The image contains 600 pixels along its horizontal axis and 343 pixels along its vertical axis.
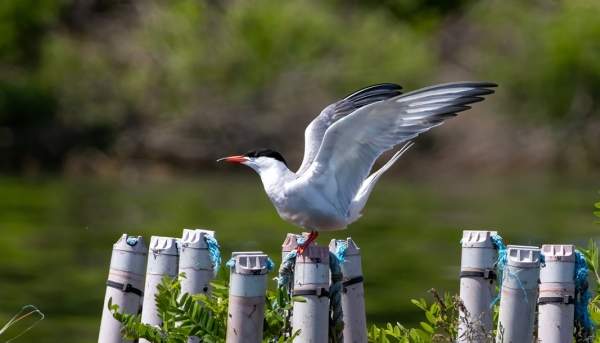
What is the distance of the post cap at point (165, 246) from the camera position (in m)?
4.36

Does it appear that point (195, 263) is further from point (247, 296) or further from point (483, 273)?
point (483, 273)

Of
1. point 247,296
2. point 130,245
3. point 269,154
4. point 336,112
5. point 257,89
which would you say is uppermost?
point 257,89

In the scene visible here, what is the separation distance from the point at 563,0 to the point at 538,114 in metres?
3.62

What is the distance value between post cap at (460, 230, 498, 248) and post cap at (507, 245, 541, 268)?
234 millimetres

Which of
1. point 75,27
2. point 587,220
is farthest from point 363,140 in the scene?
point 75,27

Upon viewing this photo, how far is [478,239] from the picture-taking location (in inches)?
169

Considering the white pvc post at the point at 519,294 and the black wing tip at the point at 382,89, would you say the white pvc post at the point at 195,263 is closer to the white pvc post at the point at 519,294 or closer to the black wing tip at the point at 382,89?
the white pvc post at the point at 519,294

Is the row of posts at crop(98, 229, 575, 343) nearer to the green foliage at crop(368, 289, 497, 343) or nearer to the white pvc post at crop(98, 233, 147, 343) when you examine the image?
the white pvc post at crop(98, 233, 147, 343)

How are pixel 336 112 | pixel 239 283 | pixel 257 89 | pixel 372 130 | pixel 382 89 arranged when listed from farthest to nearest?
pixel 257 89 < pixel 336 112 < pixel 382 89 < pixel 372 130 < pixel 239 283

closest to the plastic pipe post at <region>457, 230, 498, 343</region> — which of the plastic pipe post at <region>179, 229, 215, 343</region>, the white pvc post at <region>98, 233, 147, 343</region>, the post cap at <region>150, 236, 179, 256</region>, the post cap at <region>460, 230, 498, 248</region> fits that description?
the post cap at <region>460, 230, 498, 248</region>

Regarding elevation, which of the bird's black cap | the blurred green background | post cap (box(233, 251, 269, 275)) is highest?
the blurred green background

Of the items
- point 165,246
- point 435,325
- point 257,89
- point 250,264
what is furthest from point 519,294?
point 257,89

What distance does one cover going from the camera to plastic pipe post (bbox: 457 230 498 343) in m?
4.30

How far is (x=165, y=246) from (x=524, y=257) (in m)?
1.23
